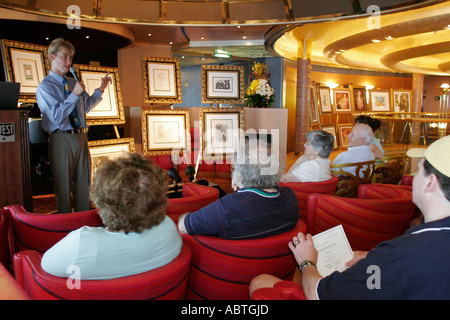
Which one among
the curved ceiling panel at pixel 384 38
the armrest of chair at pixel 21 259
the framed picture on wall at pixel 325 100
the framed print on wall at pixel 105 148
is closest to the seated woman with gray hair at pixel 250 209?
the armrest of chair at pixel 21 259

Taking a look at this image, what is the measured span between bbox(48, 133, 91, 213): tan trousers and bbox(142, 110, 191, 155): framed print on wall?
3.97 ft

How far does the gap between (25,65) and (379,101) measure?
42.4 ft

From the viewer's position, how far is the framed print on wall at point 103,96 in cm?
416

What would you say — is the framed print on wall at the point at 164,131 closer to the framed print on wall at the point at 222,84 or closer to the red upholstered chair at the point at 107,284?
the framed print on wall at the point at 222,84

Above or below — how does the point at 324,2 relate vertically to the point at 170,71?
above

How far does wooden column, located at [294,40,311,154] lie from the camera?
9391 millimetres

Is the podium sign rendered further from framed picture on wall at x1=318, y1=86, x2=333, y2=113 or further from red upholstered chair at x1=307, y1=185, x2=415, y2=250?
framed picture on wall at x1=318, y1=86, x2=333, y2=113

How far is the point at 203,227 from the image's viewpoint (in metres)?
1.69

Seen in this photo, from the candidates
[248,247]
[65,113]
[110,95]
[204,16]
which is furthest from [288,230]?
[204,16]

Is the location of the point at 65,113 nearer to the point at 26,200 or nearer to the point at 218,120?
the point at 26,200

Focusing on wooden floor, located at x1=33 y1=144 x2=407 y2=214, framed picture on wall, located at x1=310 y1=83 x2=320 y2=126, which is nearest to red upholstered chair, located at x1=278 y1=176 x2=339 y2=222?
wooden floor, located at x1=33 y1=144 x2=407 y2=214

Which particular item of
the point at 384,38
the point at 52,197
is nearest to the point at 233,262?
the point at 52,197
